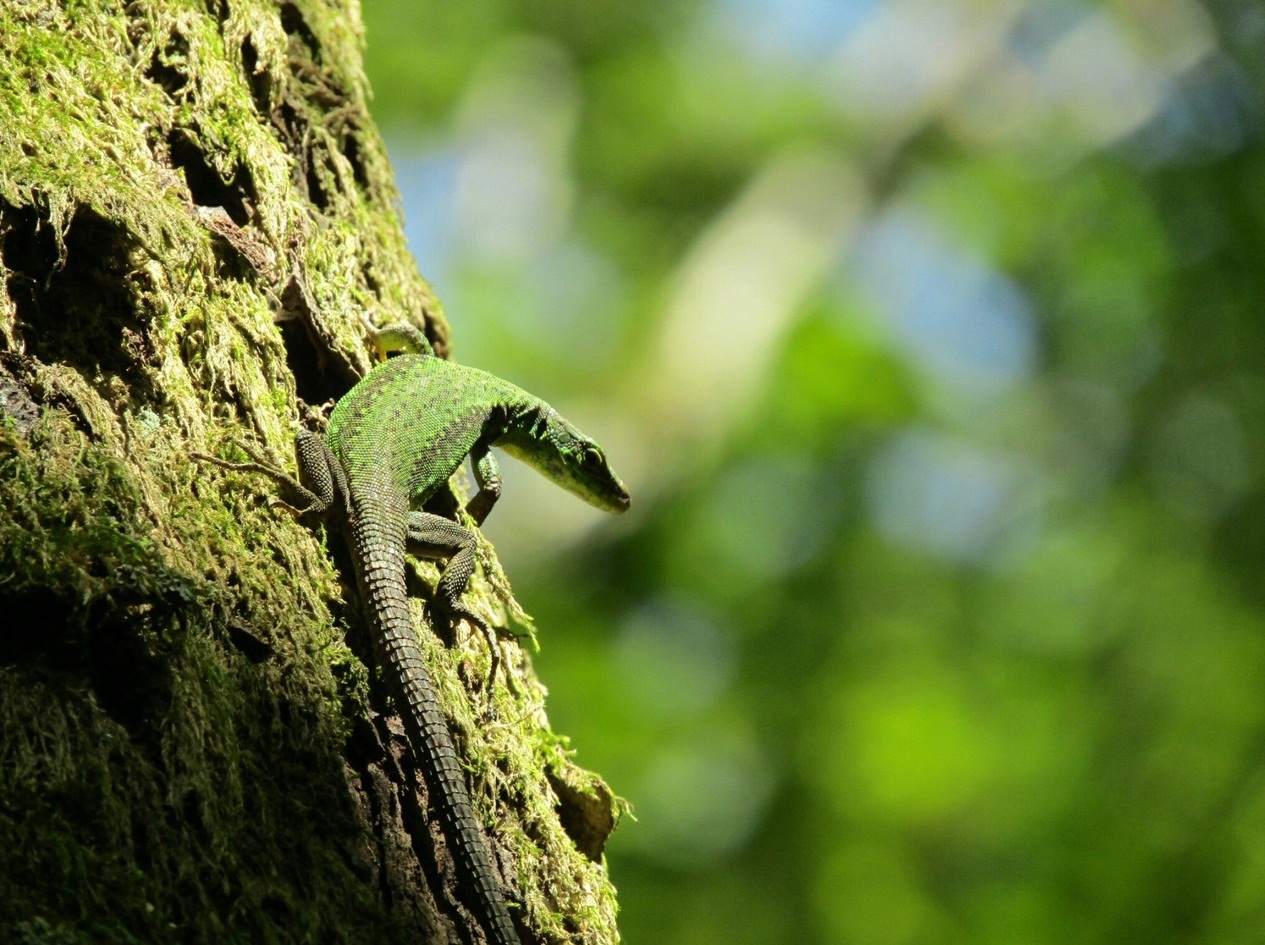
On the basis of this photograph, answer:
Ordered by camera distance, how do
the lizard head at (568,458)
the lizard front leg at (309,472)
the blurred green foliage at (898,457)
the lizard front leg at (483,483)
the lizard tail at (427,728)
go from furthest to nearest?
the blurred green foliage at (898,457) < the lizard head at (568,458) < the lizard front leg at (483,483) < the lizard front leg at (309,472) < the lizard tail at (427,728)

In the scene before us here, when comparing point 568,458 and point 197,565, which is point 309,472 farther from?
point 568,458

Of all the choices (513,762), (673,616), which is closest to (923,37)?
(673,616)

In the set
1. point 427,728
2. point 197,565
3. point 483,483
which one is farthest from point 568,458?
point 197,565

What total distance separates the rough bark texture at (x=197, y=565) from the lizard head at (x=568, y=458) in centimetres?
111

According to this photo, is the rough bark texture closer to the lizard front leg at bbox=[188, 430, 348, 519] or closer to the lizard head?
the lizard front leg at bbox=[188, 430, 348, 519]

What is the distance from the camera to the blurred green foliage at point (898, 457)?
13.4m

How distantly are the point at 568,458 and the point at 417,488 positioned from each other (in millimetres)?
1501

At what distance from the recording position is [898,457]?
1712 centimetres

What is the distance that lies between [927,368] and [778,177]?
385 cm

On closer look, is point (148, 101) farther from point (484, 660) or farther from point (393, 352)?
point (484, 660)

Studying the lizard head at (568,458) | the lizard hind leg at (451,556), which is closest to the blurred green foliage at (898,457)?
the lizard head at (568,458)

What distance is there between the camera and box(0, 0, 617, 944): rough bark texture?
2502 millimetres

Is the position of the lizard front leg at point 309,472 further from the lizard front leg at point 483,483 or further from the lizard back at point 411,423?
the lizard front leg at point 483,483

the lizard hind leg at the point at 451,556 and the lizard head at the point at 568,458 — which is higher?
the lizard head at the point at 568,458
